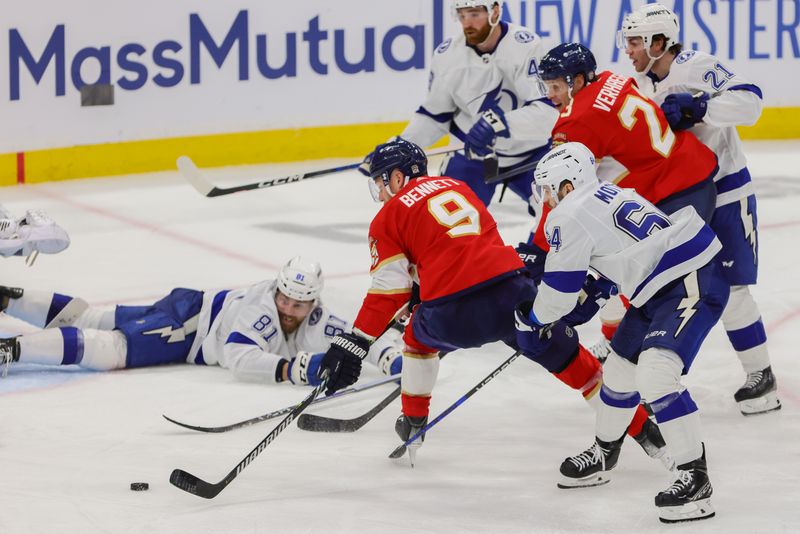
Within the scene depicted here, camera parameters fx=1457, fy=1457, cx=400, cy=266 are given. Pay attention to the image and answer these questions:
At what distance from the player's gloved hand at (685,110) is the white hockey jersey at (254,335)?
1.27 meters

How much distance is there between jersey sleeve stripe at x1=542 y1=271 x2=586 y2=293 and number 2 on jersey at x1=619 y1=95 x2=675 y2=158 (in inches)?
36.9

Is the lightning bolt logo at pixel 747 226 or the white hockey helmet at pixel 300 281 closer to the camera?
the lightning bolt logo at pixel 747 226

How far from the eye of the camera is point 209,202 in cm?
795

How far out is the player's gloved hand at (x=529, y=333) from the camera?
370 centimetres

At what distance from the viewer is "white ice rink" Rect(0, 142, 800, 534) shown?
3.57 m

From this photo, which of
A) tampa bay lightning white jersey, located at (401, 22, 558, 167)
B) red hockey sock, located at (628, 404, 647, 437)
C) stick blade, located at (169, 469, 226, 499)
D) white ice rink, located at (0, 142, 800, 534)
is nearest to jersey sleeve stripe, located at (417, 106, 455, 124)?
tampa bay lightning white jersey, located at (401, 22, 558, 167)

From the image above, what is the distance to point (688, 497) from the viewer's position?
3496 millimetres

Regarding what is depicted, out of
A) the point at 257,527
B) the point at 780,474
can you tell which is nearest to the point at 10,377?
the point at 257,527

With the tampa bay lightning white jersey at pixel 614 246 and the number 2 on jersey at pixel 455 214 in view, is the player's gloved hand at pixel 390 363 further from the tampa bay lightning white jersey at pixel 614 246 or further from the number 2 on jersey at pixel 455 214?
the tampa bay lightning white jersey at pixel 614 246

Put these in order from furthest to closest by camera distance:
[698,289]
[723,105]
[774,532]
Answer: [723,105] < [698,289] < [774,532]

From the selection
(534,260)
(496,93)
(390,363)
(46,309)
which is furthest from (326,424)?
(496,93)

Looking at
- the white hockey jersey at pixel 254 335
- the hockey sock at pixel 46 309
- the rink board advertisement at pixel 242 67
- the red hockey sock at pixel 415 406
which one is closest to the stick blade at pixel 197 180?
the rink board advertisement at pixel 242 67

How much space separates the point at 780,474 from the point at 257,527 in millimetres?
1419

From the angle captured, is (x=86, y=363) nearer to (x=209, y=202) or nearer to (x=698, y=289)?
(x=698, y=289)
